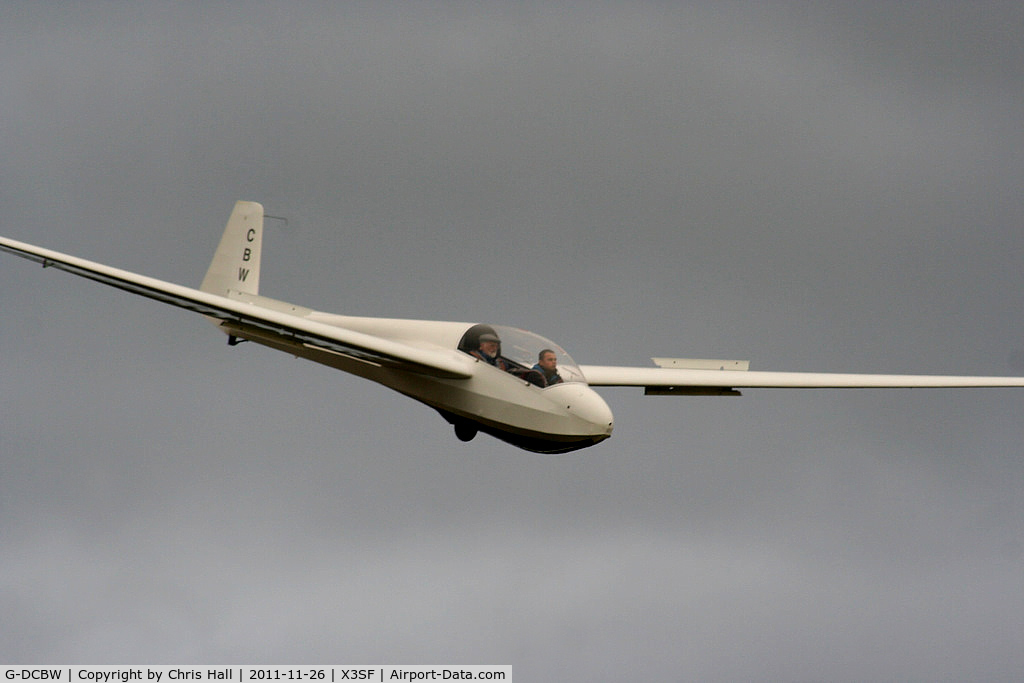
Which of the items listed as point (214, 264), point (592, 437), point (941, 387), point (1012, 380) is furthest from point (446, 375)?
point (1012, 380)

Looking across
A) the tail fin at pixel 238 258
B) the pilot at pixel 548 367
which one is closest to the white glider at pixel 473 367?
the pilot at pixel 548 367

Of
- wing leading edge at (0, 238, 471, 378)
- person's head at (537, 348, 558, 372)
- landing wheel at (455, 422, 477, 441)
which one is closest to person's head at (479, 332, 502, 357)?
wing leading edge at (0, 238, 471, 378)

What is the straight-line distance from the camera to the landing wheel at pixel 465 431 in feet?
85.3

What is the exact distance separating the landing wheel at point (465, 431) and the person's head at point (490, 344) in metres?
1.78

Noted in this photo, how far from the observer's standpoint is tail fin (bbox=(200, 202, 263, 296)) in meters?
32.0

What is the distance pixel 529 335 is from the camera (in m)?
25.3

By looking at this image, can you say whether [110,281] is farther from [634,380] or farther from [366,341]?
[634,380]

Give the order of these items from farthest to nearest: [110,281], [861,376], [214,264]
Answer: [214,264] → [861,376] → [110,281]

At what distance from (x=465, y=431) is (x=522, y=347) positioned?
258cm

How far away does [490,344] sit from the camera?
82.7 ft

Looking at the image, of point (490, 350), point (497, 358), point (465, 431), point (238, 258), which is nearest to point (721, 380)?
point (497, 358)

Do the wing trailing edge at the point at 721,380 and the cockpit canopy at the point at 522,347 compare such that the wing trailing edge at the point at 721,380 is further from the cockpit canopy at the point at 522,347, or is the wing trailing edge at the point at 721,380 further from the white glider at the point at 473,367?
the cockpit canopy at the point at 522,347

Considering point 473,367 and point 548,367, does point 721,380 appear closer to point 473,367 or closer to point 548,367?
point 548,367

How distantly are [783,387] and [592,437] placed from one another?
21.1 ft
